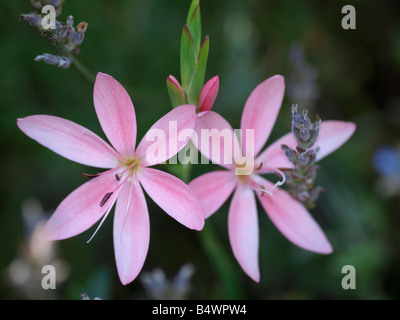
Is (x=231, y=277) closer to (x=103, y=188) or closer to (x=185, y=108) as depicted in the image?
(x=103, y=188)

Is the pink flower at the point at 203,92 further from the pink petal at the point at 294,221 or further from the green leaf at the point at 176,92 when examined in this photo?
the pink petal at the point at 294,221

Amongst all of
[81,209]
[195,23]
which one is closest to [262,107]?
[195,23]

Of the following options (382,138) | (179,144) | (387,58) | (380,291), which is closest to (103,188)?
(179,144)

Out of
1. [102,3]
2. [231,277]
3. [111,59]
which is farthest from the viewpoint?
[102,3]

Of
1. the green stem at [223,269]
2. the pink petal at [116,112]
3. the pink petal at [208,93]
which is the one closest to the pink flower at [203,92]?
the pink petal at [208,93]

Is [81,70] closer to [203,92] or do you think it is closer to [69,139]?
[69,139]

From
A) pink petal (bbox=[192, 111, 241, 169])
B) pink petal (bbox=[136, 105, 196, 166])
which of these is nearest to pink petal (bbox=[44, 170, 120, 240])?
pink petal (bbox=[136, 105, 196, 166])

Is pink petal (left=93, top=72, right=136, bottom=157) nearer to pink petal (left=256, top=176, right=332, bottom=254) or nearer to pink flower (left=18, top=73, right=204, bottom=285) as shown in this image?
pink flower (left=18, top=73, right=204, bottom=285)
